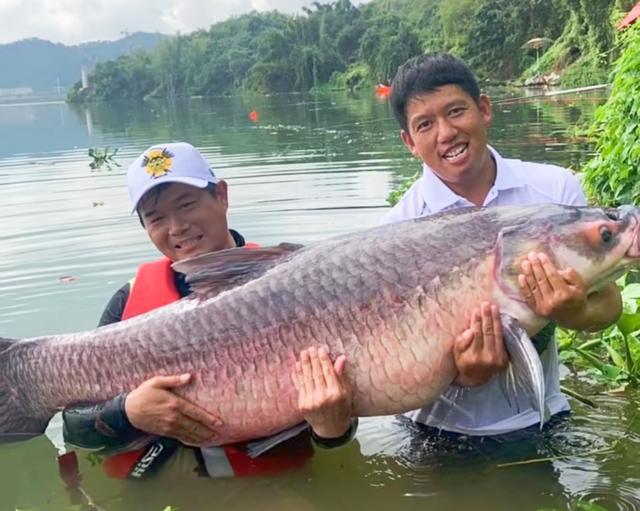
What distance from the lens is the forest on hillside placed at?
42.0 meters

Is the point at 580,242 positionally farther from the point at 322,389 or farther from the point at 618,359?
the point at 618,359

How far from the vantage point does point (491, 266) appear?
2.62m

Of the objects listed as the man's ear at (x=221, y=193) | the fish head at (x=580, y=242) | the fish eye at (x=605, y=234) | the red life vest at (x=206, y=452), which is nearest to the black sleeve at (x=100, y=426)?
the red life vest at (x=206, y=452)

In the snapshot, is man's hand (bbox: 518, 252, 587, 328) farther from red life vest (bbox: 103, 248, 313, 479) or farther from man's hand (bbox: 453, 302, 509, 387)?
red life vest (bbox: 103, 248, 313, 479)

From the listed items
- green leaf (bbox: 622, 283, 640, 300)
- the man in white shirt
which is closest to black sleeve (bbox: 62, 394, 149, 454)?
the man in white shirt

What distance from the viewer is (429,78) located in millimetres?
3104

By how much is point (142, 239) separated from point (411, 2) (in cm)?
12930

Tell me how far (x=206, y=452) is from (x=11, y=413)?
2.58 ft

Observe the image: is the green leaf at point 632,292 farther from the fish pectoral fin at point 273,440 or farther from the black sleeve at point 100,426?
the black sleeve at point 100,426

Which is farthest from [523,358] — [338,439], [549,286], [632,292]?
[632,292]

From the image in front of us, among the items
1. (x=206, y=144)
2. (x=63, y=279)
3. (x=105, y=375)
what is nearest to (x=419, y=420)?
(x=105, y=375)

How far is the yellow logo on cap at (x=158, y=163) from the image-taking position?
11.0 feet

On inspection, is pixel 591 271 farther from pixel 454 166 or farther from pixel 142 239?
pixel 142 239

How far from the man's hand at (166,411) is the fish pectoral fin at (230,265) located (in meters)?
0.35
